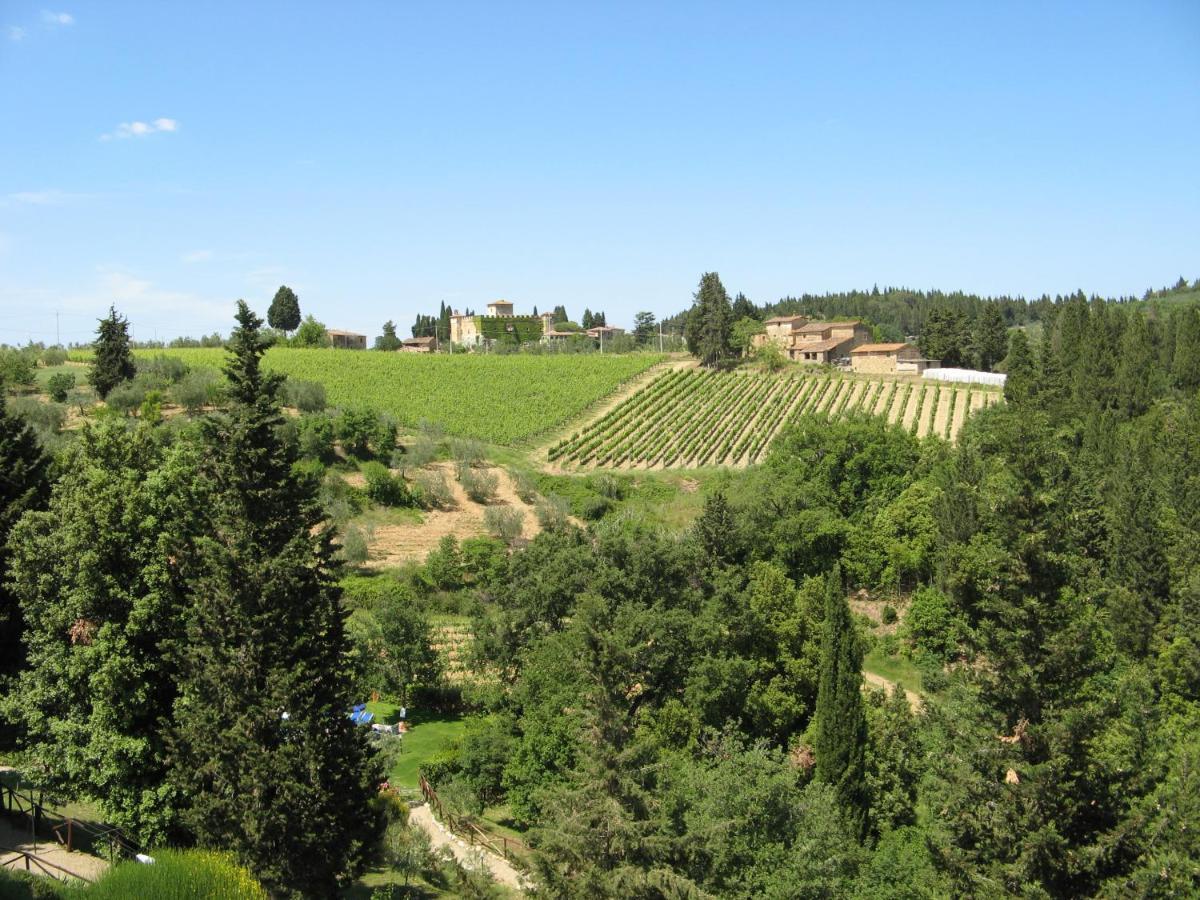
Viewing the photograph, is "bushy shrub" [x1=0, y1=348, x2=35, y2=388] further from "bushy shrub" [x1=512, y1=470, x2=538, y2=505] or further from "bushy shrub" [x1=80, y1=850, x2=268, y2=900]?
"bushy shrub" [x1=80, y1=850, x2=268, y2=900]

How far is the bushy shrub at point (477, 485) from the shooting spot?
5503 cm

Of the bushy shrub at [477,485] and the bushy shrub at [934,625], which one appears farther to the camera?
the bushy shrub at [477,485]

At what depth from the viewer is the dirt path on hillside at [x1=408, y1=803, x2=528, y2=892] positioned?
1997 centimetres

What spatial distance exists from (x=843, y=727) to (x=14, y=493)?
2053 cm

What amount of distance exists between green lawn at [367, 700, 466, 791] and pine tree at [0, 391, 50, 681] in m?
9.37

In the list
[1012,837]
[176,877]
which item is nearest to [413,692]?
[176,877]

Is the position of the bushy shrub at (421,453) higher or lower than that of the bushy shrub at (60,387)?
lower

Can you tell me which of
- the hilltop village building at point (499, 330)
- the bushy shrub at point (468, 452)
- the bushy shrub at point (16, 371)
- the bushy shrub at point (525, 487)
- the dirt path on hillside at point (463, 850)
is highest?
the hilltop village building at point (499, 330)

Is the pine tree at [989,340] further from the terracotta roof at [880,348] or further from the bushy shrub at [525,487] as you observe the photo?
the bushy shrub at [525,487]

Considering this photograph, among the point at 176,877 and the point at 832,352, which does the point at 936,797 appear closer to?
the point at 176,877

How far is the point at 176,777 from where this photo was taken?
52.1 ft

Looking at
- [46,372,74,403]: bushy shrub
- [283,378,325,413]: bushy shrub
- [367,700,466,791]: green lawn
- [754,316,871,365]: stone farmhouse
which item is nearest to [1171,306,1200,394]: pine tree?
[754,316,871,365]: stone farmhouse

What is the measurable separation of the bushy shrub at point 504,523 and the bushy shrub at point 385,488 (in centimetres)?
583

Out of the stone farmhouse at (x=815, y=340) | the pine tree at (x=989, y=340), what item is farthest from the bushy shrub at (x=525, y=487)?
the pine tree at (x=989, y=340)
